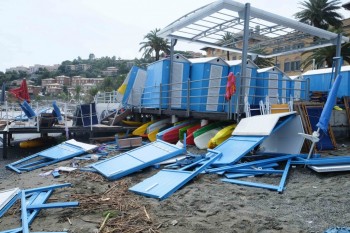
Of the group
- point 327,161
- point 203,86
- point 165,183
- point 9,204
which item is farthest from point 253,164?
point 203,86

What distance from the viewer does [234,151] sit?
310 inches

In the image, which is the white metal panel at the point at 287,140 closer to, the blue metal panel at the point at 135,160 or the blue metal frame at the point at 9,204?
the blue metal panel at the point at 135,160

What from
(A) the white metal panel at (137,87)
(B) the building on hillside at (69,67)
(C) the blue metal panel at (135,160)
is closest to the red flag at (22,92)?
(A) the white metal panel at (137,87)

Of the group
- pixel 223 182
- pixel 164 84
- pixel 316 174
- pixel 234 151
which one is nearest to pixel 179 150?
pixel 234 151

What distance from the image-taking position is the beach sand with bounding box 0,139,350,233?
451 centimetres

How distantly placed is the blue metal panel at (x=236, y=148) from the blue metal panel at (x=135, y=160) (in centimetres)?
142

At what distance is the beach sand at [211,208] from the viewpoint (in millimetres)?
4508

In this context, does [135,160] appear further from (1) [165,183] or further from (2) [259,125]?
(2) [259,125]

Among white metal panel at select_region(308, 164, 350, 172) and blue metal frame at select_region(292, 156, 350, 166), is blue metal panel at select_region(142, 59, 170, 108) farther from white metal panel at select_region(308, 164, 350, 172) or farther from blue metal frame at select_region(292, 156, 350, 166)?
white metal panel at select_region(308, 164, 350, 172)

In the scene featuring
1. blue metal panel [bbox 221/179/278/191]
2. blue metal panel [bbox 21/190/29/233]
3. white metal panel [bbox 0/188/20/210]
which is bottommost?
white metal panel [bbox 0/188/20/210]

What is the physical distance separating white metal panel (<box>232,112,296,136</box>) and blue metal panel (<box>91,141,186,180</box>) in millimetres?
1870

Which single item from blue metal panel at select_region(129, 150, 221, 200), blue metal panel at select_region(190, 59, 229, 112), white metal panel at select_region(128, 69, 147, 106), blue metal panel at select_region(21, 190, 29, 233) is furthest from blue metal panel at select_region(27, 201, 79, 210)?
white metal panel at select_region(128, 69, 147, 106)

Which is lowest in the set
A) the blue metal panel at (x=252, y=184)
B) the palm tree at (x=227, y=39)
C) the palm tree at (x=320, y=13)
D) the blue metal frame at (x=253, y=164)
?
the blue metal panel at (x=252, y=184)

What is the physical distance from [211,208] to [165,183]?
64.8 inches
